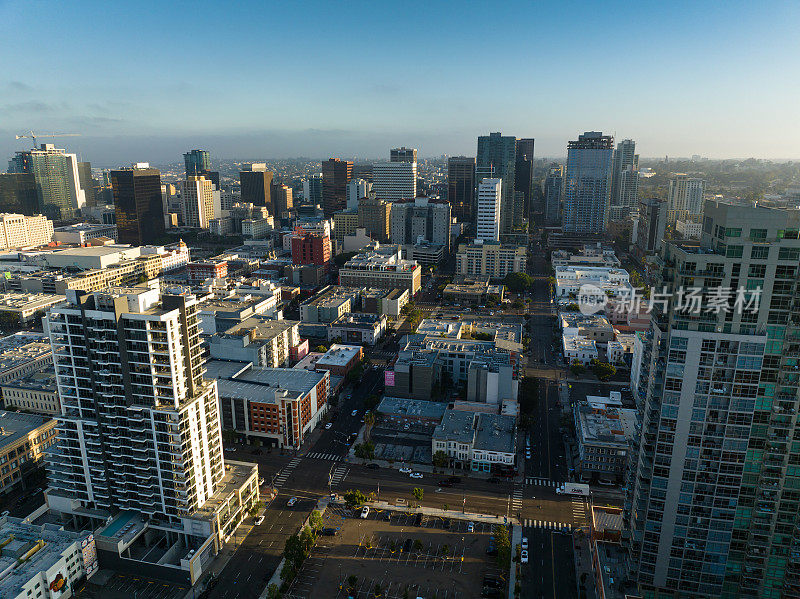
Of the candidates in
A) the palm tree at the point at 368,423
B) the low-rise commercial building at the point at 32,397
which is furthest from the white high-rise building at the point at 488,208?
the low-rise commercial building at the point at 32,397

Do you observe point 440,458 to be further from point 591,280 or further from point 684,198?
point 684,198

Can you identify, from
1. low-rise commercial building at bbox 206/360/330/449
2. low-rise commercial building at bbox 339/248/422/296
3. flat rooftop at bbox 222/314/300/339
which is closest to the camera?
low-rise commercial building at bbox 206/360/330/449

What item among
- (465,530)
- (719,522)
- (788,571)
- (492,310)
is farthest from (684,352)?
(492,310)

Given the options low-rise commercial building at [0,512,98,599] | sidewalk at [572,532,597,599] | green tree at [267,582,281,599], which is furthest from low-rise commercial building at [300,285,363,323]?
green tree at [267,582,281,599]

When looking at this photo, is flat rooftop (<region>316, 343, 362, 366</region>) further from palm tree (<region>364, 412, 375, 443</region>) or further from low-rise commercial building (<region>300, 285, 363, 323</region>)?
low-rise commercial building (<region>300, 285, 363, 323</region>)

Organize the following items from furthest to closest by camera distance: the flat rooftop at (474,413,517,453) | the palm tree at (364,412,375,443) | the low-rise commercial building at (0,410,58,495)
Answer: the palm tree at (364,412,375,443), the flat rooftop at (474,413,517,453), the low-rise commercial building at (0,410,58,495)
